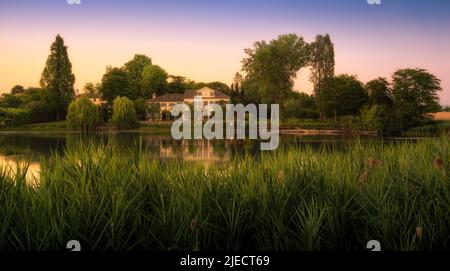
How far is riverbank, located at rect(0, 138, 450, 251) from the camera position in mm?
3510

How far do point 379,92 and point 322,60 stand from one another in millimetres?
1932

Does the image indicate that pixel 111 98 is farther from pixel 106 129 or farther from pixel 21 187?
pixel 21 187

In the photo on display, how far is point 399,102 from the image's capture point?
394 inches

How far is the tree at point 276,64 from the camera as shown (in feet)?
33.4

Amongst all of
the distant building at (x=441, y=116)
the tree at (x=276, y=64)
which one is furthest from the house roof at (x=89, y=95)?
the distant building at (x=441, y=116)

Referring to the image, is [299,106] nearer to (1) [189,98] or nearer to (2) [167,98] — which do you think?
(1) [189,98]

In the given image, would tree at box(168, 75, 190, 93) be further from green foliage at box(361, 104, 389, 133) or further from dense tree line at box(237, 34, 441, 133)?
green foliage at box(361, 104, 389, 133)

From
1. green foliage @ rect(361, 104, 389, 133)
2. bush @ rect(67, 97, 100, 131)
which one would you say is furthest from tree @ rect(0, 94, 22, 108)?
green foliage @ rect(361, 104, 389, 133)

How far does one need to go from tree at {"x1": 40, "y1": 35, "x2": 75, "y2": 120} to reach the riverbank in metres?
3.09

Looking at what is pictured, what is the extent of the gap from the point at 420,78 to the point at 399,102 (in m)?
0.89

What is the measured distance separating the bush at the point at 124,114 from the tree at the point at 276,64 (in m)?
2.93

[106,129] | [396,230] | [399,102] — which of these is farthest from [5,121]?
[399,102]

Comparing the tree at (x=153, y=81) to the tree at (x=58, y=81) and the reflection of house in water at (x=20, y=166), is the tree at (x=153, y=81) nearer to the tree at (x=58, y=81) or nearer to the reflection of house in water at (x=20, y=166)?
the tree at (x=58, y=81)
